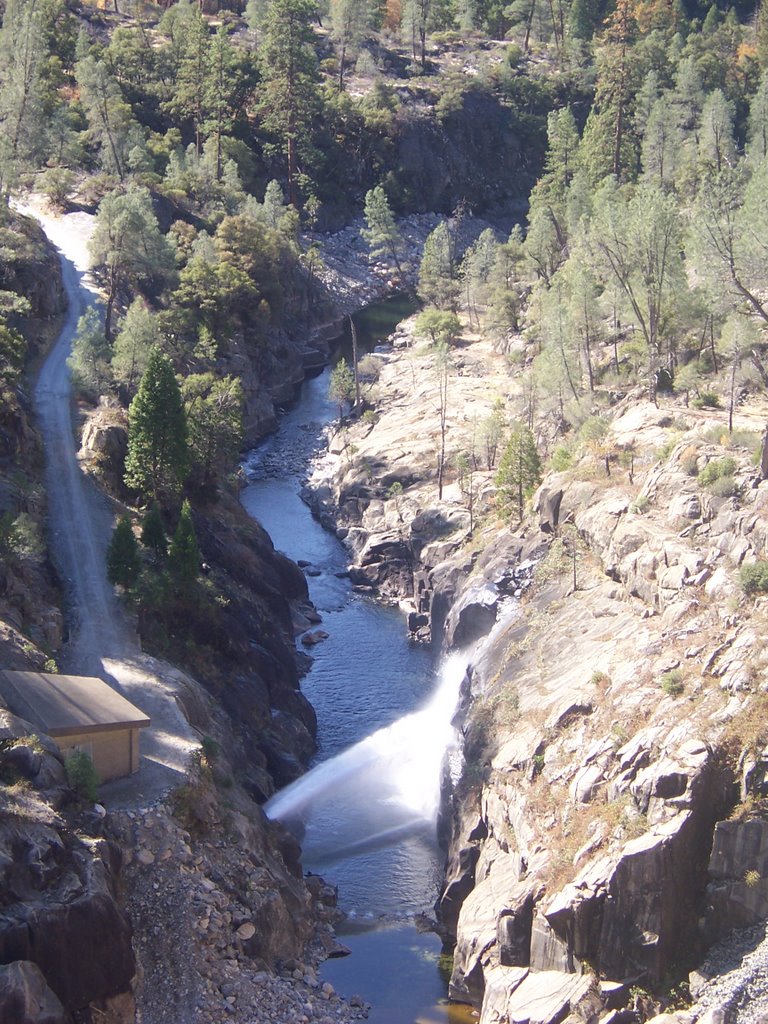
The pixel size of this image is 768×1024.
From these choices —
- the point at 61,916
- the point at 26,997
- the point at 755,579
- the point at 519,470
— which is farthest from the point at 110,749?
the point at 519,470

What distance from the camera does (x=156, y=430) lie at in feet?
190

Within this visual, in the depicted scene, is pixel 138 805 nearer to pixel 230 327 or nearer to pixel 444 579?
pixel 444 579

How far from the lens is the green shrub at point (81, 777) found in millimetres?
35938

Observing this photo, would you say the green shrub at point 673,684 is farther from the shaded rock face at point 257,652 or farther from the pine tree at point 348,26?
the pine tree at point 348,26

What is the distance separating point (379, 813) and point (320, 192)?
95.8 m

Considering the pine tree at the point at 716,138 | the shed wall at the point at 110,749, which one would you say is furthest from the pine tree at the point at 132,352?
the pine tree at the point at 716,138

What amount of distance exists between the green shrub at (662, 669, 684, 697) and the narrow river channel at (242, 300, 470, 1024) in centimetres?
1331

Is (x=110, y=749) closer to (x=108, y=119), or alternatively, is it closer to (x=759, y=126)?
(x=108, y=119)

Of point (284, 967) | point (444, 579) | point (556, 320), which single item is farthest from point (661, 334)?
point (284, 967)

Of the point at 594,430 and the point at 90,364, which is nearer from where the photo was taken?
the point at 594,430

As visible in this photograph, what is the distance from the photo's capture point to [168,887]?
121 ft

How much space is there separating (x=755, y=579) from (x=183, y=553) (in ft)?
84.0

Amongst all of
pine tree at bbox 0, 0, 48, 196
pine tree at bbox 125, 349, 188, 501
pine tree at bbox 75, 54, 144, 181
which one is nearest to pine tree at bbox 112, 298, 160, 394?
pine tree at bbox 125, 349, 188, 501

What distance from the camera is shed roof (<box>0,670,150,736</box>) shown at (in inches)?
1475
